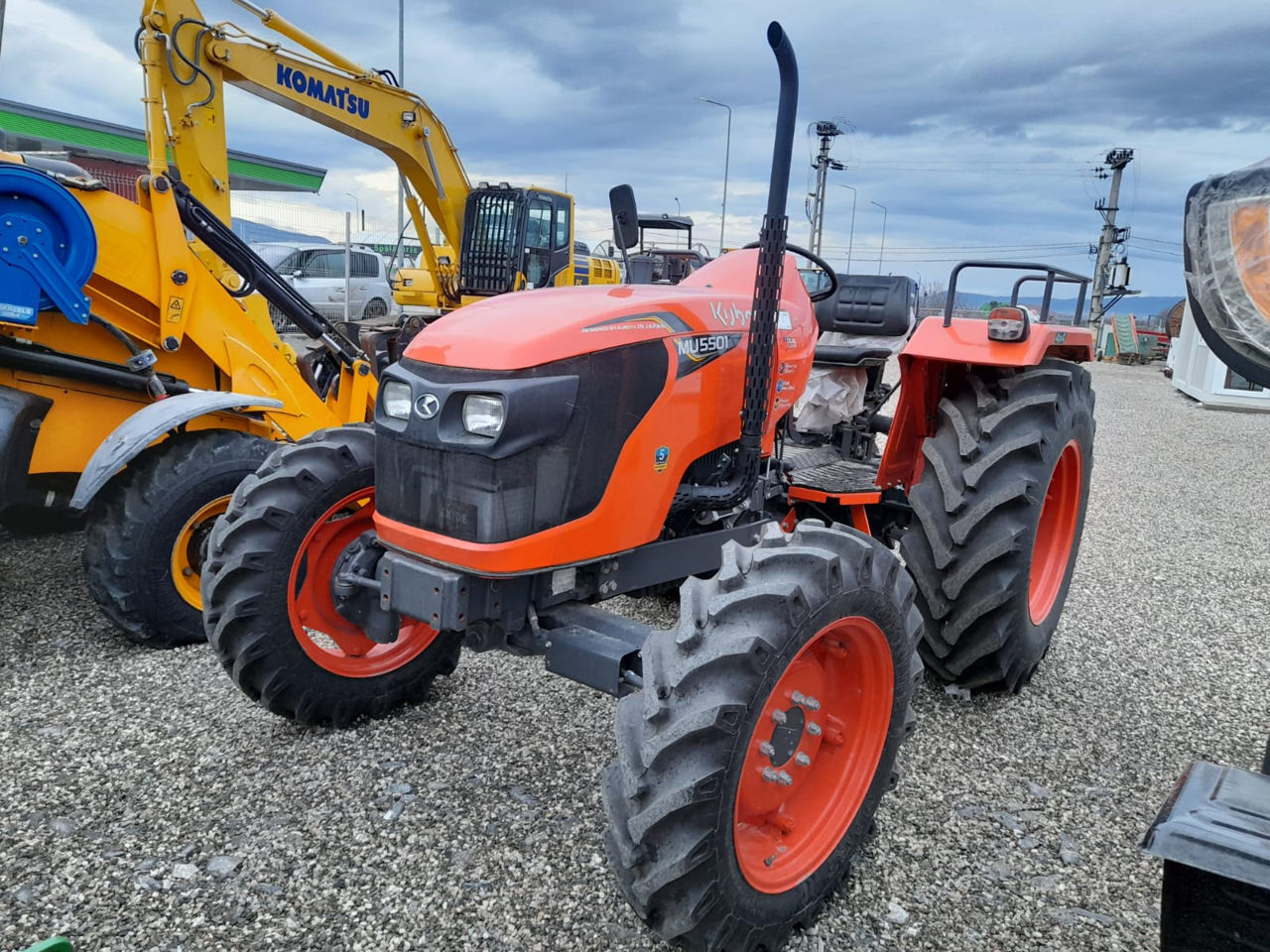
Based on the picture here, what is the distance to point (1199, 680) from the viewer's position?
376 centimetres

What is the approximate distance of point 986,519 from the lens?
3010 mm

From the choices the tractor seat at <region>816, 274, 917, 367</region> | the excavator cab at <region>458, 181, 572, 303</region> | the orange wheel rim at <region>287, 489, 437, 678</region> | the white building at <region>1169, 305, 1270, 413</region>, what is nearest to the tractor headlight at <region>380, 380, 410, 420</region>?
the orange wheel rim at <region>287, 489, 437, 678</region>

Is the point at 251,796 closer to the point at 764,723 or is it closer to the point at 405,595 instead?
the point at 405,595

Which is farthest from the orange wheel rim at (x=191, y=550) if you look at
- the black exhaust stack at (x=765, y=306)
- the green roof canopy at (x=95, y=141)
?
the green roof canopy at (x=95, y=141)

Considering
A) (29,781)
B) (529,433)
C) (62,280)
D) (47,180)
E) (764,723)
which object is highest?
(47,180)

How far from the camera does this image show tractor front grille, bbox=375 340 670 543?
6.87ft

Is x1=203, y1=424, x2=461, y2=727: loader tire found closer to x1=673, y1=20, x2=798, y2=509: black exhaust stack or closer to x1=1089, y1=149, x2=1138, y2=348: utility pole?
x1=673, y1=20, x2=798, y2=509: black exhaust stack

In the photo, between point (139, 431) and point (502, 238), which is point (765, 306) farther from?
point (502, 238)

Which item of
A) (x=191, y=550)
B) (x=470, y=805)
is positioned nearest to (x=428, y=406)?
(x=470, y=805)

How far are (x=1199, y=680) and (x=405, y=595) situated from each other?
11.0 ft

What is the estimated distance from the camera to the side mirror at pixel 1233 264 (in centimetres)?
132

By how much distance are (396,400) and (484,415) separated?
314mm

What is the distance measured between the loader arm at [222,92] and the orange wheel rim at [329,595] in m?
2.49

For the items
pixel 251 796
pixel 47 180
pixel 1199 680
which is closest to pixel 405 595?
pixel 251 796
